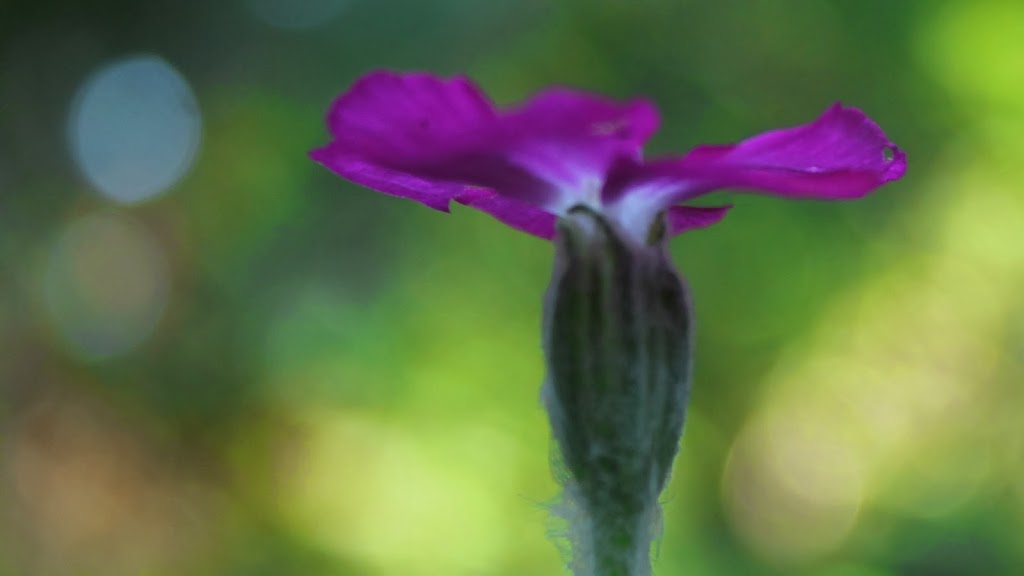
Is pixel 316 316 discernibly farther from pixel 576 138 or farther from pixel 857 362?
pixel 576 138

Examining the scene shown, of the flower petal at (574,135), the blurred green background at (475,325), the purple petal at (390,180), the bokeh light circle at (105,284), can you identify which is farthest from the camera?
the bokeh light circle at (105,284)

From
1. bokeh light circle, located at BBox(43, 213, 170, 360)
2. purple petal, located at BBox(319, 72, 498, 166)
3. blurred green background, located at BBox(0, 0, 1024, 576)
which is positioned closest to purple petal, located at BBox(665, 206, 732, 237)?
purple petal, located at BBox(319, 72, 498, 166)

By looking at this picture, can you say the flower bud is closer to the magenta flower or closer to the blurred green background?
the magenta flower

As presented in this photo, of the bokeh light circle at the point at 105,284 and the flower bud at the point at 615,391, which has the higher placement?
the bokeh light circle at the point at 105,284

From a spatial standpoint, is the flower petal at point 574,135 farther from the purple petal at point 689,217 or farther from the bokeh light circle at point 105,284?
the bokeh light circle at point 105,284

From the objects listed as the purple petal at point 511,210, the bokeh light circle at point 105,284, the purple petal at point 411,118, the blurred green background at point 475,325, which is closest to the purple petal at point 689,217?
the purple petal at point 511,210
